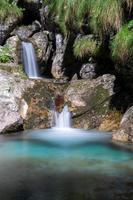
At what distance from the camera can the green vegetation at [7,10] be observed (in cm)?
1939

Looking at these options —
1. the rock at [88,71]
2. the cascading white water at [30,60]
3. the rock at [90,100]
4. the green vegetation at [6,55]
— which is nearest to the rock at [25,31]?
the cascading white water at [30,60]

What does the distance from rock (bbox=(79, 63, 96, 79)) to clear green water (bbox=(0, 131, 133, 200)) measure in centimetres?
496

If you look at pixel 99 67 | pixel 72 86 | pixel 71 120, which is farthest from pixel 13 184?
pixel 99 67

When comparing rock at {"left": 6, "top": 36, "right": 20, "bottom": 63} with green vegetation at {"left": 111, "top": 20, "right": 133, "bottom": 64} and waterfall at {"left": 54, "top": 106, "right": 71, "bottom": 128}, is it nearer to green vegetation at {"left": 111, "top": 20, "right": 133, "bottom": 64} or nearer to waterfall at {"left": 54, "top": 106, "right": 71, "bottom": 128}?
waterfall at {"left": 54, "top": 106, "right": 71, "bottom": 128}

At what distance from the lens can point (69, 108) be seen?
14.0 meters

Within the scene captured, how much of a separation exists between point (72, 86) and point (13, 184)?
7.85 m

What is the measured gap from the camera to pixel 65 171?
816 cm

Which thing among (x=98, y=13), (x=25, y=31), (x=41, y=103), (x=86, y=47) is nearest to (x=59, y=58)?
(x=25, y=31)

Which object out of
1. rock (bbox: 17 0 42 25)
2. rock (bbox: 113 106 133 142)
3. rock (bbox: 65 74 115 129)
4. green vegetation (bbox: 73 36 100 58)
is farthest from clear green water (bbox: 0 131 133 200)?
rock (bbox: 17 0 42 25)

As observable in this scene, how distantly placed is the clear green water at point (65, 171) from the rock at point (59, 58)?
26.4ft

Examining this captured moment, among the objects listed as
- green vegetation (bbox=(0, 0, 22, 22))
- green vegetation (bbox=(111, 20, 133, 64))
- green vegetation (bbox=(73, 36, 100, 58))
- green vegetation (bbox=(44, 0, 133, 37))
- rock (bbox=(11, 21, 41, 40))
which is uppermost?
green vegetation (bbox=(0, 0, 22, 22))

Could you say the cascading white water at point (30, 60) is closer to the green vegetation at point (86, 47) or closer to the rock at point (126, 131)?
the green vegetation at point (86, 47)

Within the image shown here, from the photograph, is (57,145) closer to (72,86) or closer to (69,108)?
(69,108)

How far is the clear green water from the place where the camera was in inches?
267
